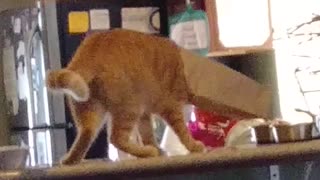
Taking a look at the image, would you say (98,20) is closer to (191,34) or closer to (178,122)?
(191,34)

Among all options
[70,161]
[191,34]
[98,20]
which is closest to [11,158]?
[70,161]

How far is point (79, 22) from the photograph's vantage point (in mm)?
2506

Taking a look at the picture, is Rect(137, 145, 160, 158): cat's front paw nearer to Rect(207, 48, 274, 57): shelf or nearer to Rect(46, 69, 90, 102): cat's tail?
Rect(46, 69, 90, 102): cat's tail

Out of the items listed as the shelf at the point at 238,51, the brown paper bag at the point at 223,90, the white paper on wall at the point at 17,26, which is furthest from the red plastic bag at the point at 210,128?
the white paper on wall at the point at 17,26

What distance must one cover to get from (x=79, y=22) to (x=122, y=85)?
1.29 m

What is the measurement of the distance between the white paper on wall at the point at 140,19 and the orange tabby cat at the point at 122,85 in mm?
1210

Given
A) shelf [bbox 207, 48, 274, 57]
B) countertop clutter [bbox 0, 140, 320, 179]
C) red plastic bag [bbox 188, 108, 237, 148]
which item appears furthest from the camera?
shelf [bbox 207, 48, 274, 57]

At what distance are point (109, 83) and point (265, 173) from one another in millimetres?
638

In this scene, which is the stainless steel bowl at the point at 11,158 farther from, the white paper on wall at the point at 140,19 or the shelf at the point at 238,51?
the white paper on wall at the point at 140,19

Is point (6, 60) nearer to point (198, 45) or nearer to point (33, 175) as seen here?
point (198, 45)

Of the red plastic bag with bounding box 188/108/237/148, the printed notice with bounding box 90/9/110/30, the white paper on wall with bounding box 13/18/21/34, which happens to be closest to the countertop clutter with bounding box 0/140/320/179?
the red plastic bag with bounding box 188/108/237/148

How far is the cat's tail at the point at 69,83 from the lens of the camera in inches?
47.4

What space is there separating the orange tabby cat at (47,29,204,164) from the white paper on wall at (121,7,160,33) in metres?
1.21

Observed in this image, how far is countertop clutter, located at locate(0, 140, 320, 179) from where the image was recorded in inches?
46.2
